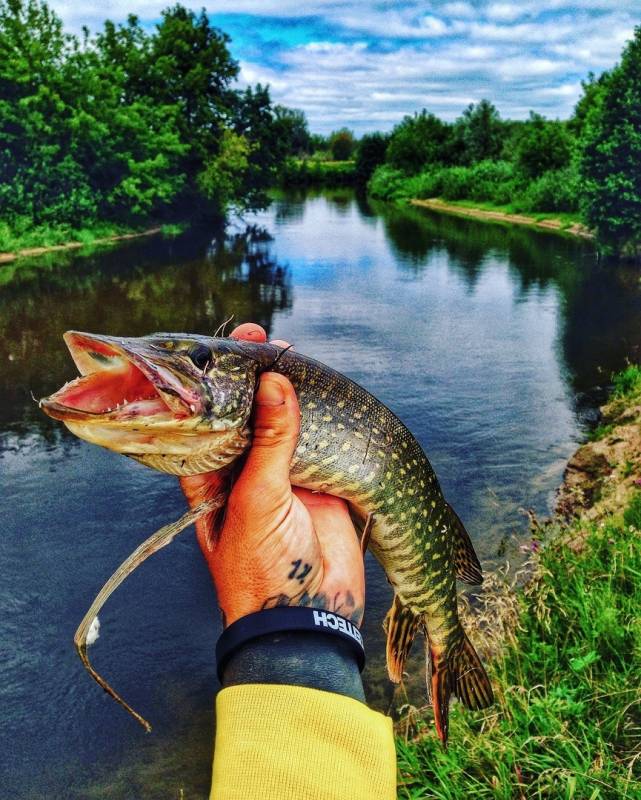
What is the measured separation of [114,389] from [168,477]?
23.4 ft

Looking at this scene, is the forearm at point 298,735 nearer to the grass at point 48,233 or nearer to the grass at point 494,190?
the grass at point 48,233

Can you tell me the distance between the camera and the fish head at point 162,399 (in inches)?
83.3

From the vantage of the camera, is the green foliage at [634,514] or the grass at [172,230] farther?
the grass at [172,230]

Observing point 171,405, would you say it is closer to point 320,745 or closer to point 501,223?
point 320,745

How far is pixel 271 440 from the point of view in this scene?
241 centimetres

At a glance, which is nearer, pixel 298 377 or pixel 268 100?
pixel 298 377

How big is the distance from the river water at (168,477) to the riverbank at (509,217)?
10.5 metres

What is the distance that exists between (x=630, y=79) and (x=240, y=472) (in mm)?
27134

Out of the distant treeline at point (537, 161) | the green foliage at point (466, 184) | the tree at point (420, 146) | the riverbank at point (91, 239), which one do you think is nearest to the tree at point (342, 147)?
the distant treeline at point (537, 161)

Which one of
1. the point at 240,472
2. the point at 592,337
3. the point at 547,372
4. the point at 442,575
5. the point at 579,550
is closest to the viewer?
the point at 240,472

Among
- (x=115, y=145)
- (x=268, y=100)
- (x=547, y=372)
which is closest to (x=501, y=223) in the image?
(x=268, y=100)

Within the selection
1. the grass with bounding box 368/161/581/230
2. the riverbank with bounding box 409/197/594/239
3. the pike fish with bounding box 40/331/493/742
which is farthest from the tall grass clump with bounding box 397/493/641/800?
the riverbank with bounding box 409/197/594/239

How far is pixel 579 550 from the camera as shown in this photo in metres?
5.54

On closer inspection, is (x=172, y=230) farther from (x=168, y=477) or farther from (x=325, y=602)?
(x=325, y=602)
